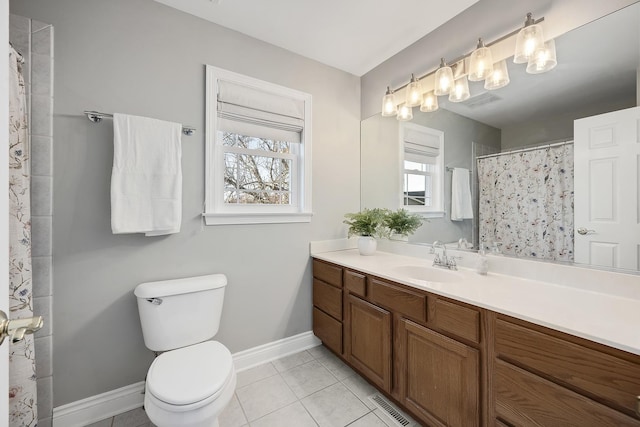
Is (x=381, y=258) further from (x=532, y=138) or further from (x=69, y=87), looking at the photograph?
(x=69, y=87)

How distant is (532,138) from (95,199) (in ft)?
Answer: 7.91

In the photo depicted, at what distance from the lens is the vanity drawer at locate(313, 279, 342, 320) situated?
6.31 feet

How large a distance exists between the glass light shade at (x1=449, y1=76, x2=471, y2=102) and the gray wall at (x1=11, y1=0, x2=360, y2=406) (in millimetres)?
1168

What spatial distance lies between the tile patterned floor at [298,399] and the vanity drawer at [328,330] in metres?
0.15

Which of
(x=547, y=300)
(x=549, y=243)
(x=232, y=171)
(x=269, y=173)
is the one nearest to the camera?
(x=547, y=300)

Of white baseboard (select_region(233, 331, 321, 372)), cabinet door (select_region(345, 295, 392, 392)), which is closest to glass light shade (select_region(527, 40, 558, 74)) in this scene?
cabinet door (select_region(345, 295, 392, 392))

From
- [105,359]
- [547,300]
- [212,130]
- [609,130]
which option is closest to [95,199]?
[212,130]

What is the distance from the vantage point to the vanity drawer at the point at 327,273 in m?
1.92

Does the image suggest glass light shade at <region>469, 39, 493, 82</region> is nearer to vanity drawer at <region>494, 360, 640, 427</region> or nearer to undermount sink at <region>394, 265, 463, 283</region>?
undermount sink at <region>394, 265, 463, 283</region>

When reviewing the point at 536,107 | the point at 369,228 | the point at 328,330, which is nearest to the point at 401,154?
the point at 369,228

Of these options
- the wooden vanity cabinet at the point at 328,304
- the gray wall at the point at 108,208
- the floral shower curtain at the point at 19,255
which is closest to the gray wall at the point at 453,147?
the wooden vanity cabinet at the point at 328,304

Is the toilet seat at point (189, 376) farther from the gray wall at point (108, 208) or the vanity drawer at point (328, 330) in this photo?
the vanity drawer at point (328, 330)

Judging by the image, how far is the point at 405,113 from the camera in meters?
2.10

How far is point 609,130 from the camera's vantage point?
47.2 inches
